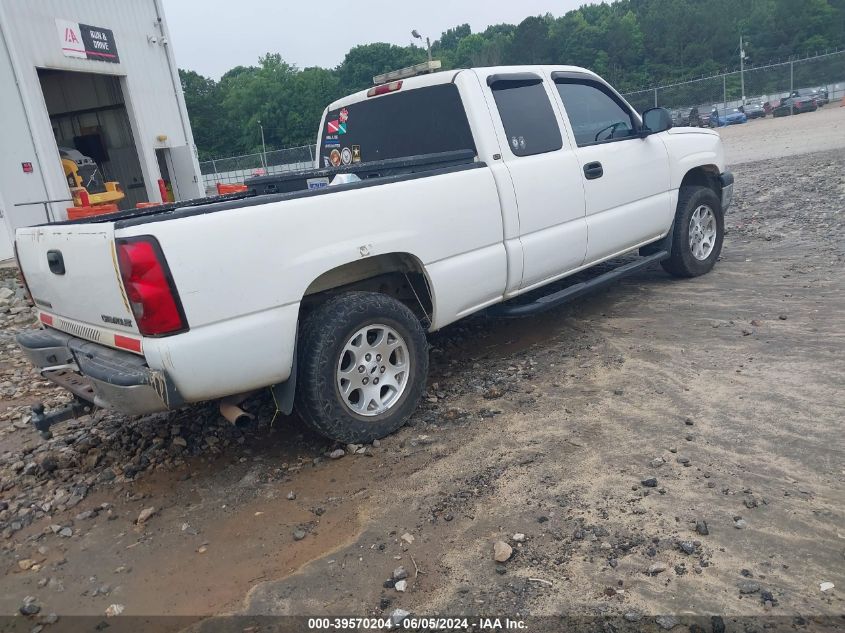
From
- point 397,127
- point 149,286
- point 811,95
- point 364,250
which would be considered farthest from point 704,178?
point 811,95

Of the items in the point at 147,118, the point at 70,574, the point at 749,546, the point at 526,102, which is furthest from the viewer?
the point at 147,118

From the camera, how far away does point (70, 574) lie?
9.79 ft

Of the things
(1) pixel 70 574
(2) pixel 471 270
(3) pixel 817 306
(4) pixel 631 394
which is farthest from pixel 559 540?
(3) pixel 817 306

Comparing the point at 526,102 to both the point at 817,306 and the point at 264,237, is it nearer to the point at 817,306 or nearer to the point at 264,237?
the point at 264,237

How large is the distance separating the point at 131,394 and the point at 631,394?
291cm

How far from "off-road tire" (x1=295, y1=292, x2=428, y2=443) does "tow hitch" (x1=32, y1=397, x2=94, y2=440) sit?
Answer: 4.06 ft

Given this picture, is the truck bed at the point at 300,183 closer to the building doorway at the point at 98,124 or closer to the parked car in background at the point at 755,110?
the building doorway at the point at 98,124

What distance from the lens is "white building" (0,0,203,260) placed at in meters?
12.2

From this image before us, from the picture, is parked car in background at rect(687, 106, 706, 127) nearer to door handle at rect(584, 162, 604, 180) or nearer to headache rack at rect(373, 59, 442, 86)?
door handle at rect(584, 162, 604, 180)

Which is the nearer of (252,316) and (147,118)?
(252,316)

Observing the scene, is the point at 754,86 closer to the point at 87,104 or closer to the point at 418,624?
the point at 87,104

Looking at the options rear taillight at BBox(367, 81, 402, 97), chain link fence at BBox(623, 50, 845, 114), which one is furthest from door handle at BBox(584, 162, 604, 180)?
chain link fence at BBox(623, 50, 845, 114)

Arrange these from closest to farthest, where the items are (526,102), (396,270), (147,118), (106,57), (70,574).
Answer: (70,574) < (396,270) < (526,102) < (106,57) < (147,118)

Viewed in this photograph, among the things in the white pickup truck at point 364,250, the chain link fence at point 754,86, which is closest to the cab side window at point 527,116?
the white pickup truck at point 364,250
